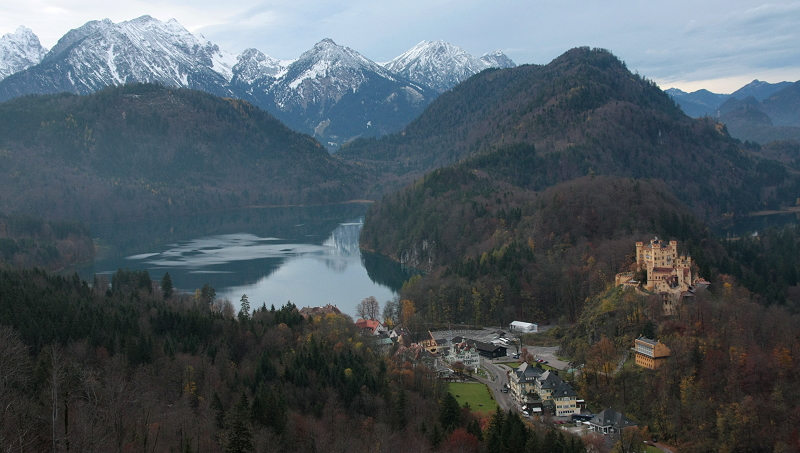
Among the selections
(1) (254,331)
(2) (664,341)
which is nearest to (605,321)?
(2) (664,341)

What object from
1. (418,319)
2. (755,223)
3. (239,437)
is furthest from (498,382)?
(755,223)

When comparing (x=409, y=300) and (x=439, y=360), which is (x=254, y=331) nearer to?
(x=439, y=360)

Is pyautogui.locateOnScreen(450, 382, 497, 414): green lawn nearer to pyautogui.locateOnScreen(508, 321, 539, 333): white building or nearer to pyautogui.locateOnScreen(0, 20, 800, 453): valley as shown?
pyautogui.locateOnScreen(0, 20, 800, 453): valley

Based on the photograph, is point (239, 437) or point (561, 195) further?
point (561, 195)

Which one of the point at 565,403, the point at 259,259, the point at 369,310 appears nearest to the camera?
the point at 565,403

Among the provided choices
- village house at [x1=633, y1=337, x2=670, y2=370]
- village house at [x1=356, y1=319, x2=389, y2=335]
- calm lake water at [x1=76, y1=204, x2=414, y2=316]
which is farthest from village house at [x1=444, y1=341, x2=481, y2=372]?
calm lake water at [x1=76, y1=204, x2=414, y2=316]

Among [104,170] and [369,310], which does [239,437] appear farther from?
[104,170]

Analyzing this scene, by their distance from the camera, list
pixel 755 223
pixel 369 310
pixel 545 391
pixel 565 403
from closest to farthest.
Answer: pixel 565 403, pixel 545 391, pixel 369 310, pixel 755 223

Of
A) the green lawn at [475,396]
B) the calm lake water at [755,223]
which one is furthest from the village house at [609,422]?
the calm lake water at [755,223]
